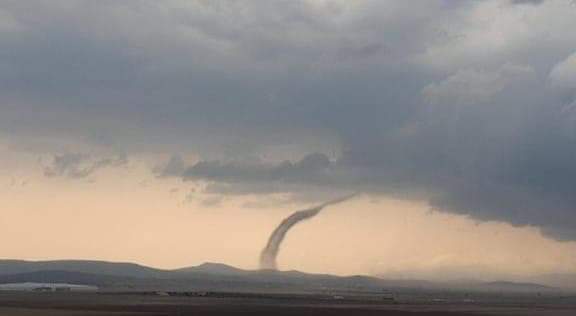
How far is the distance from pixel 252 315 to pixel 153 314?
51.4ft

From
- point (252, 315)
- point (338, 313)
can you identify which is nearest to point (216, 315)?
point (252, 315)

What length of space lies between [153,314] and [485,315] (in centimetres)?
6112

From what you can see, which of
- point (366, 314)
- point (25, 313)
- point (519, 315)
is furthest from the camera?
point (519, 315)

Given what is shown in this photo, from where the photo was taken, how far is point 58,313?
126 m

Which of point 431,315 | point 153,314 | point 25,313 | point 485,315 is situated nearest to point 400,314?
point 431,315

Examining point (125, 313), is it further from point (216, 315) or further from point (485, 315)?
point (485, 315)

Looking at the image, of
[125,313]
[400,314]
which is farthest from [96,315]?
[400,314]

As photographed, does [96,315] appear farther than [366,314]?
No

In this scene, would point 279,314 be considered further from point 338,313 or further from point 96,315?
point 96,315

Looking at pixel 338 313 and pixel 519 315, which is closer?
pixel 338 313

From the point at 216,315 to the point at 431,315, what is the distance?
3915 cm

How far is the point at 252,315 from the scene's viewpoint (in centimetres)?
12288

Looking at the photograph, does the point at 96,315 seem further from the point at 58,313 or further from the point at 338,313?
the point at 338,313

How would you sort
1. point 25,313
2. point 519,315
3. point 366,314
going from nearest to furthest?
point 25,313
point 366,314
point 519,315
